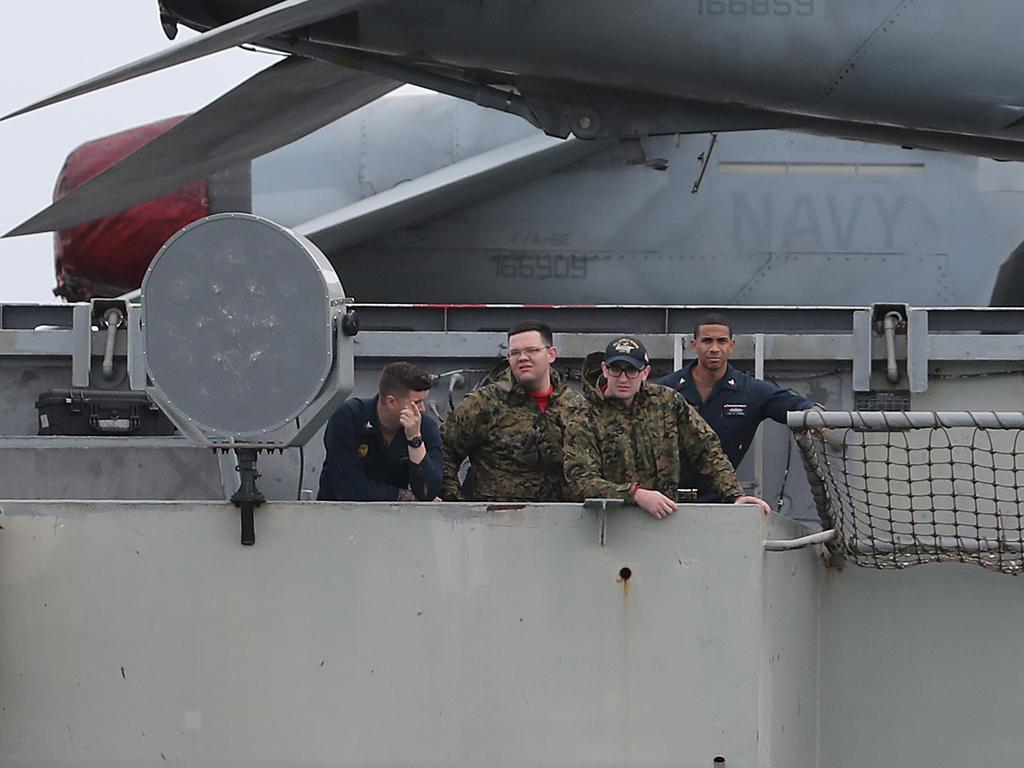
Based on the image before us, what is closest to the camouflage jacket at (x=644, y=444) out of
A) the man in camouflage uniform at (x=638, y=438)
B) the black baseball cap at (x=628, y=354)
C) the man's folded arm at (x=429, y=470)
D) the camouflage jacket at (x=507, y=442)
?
the man in camouflage uniform at (x=638, y=438)

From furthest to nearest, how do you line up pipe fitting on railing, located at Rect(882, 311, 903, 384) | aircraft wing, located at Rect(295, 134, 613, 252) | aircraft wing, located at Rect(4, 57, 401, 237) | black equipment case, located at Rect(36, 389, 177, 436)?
aircraft wing, located at Rect(295, 134, 613, 252) < aircraft wing, located at Rect(4, 57, 401, 237) < black equipment case, located at Rect(36, 389, 177, 436) < pipe fitting on railing, located at Rect(882, 311, 903, 384)

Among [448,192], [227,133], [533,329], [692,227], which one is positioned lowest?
[533,329]

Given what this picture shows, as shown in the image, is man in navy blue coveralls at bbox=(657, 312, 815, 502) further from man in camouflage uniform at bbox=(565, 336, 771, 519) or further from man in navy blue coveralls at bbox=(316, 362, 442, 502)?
man in navy blue coveralls at bbox=(316, 362, 442, 502)

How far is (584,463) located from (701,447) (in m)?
0.51

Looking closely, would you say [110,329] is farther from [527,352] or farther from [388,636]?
[388,636]

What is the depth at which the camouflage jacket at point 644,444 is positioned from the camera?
4.96 meters

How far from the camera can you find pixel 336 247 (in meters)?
8.48

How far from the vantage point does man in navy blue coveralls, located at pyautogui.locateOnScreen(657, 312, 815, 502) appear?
5980 mm

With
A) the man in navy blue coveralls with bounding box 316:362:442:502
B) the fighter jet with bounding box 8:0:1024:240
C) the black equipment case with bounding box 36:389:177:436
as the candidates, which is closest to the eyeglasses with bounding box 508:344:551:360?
the man in navy blue coveralls with bounding box 316:362:442:502

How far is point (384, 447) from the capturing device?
225 inches

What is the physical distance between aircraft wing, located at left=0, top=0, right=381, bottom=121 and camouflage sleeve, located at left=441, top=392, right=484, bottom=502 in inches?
73.7

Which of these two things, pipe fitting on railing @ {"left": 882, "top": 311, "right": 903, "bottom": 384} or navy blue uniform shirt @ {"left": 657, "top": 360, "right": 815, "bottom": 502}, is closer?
navy blue uniform shirt @ {"left": 657, "top": 360, "right": 815, "bottom": 502}

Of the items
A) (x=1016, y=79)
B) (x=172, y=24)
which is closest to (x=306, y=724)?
(x=172, y=24)

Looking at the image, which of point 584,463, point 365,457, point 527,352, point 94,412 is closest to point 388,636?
point 584,463
